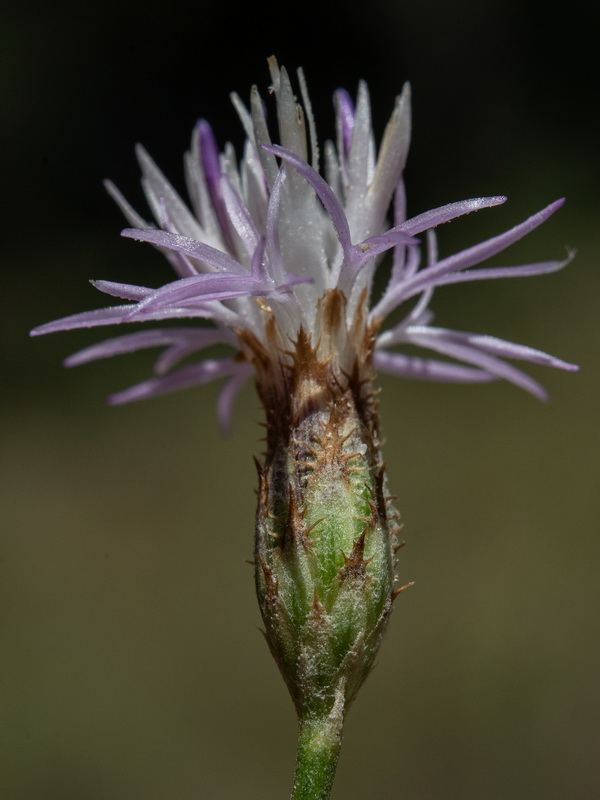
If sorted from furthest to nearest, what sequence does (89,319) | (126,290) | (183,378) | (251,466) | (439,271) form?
(251,466) < (183,378) < (439,271) < (89,319) < (126,290)

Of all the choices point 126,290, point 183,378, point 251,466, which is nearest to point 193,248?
point 126,290

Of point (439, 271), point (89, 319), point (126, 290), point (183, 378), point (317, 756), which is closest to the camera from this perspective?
point (317, 756)

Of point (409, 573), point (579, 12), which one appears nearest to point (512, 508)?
point (409, 573)

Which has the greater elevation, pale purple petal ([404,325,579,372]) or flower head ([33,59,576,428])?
flower head ([33,59,576,428])

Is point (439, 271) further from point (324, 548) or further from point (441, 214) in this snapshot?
point (324, 548)

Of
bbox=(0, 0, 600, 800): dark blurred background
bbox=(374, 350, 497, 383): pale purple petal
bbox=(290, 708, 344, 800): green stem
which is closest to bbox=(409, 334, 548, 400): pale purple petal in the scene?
bbox=(374, 350, 497, 383): pale purple petal

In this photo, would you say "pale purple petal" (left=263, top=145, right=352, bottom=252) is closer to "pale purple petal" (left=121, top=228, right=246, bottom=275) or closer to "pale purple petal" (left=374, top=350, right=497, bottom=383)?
"pale purple petal" (left=121, top=228, right=246, bottom=275)
